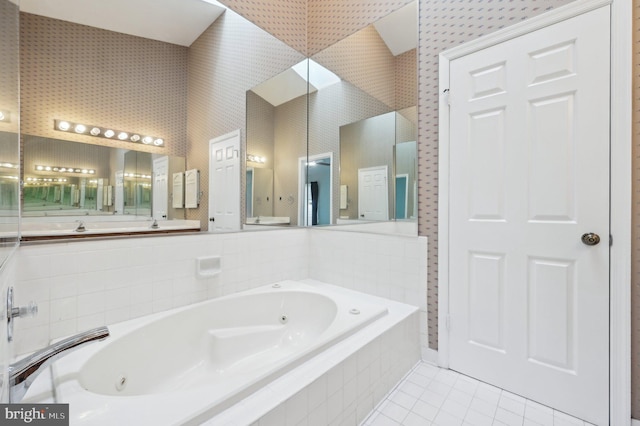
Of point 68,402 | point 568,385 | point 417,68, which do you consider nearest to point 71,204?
point 68,402

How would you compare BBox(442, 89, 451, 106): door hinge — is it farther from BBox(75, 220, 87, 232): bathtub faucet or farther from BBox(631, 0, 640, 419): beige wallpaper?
BBox(75, 220, 87, 232): bathtub faucet

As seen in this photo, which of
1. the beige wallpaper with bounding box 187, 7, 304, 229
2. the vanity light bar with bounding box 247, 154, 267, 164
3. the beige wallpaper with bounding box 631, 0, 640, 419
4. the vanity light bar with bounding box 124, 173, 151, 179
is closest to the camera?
the beige wallpaper with bounding box 631, 0, 640, 419

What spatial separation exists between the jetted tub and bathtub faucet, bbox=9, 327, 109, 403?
130mm

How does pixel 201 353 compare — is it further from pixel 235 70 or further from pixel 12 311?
pixel 235 70

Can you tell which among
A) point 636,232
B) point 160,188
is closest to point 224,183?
point 160,188

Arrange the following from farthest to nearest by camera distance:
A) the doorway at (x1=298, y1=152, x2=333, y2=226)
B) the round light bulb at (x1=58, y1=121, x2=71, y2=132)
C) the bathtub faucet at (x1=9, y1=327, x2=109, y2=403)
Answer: the doorway at (x1=298, y1=152, x2=333, y2=226)
the round light bulb at (x1=58, y1=121, x2=71, y2=132)
the bathtub faucet at (x1=9, y1=327, x2=109, y2=403)

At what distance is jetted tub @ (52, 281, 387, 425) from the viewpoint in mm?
865

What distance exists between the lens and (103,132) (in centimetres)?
144

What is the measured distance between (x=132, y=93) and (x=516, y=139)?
6.99 feet

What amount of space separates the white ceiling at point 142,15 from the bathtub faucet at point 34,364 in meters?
1.44

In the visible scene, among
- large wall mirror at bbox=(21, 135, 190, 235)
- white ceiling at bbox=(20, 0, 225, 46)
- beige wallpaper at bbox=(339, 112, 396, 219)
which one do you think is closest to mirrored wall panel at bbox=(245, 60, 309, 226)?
beige wallpaper at bbox=(339, 112, 396, 219)

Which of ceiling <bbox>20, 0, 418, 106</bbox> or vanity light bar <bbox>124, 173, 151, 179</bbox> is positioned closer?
ceiling <bbox>20, 0, 418, 106</bbox>

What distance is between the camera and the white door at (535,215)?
4.26ft

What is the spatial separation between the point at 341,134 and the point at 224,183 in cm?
111
